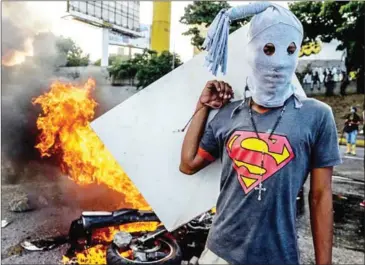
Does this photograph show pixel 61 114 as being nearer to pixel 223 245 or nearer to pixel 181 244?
pixel 181 244

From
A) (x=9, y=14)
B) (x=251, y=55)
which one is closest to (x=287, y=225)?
(x=251, y=55)

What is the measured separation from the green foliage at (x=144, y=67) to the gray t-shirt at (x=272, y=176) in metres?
5.64

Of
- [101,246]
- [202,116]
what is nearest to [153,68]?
[101,246]

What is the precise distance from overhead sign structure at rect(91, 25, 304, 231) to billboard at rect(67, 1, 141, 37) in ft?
14.2

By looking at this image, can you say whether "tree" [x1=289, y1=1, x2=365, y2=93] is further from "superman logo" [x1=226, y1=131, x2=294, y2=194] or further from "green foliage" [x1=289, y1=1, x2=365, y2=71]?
"superman logo" [x1=226, y1=131, x2=294, y2=194]

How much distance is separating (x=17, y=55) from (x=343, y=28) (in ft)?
30.3

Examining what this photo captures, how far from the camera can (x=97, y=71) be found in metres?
7.04

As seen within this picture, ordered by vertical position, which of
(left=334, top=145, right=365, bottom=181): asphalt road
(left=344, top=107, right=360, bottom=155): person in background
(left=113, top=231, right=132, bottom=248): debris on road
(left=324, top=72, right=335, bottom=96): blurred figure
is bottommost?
(left=334, top=145, right=365, bottom=181): asphalt road

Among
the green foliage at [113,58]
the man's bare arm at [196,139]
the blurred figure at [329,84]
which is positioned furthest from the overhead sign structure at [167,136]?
the blurred figure at [329,84]

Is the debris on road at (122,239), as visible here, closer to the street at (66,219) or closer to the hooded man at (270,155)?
the street at (66,219)

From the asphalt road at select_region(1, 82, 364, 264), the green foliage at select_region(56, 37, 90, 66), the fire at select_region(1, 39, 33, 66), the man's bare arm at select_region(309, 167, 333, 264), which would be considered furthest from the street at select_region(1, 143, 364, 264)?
the man's bare arm at select_region(309, 167, 333, 264)

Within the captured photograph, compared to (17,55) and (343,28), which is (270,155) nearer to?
(17,55)

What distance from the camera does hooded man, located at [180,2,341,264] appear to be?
4.68 ft

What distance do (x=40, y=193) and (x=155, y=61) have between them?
133 inches
